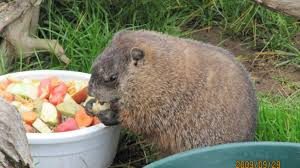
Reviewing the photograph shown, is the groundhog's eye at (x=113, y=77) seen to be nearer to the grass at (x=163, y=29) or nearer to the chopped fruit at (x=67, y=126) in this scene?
the chopped fruit at (x=67, y=126)

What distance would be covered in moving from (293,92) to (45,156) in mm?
1702

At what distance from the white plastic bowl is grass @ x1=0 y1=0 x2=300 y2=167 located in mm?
293

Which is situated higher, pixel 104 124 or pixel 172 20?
pixel 172 20

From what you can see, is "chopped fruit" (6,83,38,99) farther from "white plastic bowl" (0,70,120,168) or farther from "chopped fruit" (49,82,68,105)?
"white plastic bowl" (0,70,120,168)

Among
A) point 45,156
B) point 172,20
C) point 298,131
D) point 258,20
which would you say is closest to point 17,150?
point 45,156

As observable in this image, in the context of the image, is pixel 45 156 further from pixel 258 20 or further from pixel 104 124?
pixel 258 20

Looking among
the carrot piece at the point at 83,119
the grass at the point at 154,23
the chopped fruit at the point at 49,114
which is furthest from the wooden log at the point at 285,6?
the chopped fruit at the point at 49,114

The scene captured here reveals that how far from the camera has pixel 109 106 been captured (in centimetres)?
344

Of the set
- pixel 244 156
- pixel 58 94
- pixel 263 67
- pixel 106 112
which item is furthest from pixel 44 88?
pixel 263 67

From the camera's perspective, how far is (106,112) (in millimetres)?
3416

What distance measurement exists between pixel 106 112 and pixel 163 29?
1.33 metres

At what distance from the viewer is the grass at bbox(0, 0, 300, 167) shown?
12.5ft

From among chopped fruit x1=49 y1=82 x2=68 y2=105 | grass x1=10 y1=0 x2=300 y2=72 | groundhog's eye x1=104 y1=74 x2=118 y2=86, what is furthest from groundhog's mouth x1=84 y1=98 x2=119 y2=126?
grass x1=10 y1=0 x2=300 y2=72

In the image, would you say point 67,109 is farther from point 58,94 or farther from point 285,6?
point 285,6
